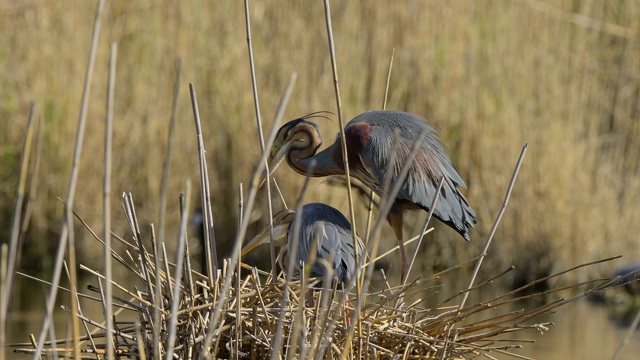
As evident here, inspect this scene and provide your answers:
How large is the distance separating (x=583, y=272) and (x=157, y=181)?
2.88 m

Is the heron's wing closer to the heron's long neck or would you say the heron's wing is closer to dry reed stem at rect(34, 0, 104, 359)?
the heron's long neck

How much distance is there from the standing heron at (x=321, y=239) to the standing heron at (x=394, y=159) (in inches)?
9.2

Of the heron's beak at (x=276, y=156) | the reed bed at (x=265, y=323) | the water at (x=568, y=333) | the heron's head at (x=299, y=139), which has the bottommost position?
the water at (x=568, y=333)

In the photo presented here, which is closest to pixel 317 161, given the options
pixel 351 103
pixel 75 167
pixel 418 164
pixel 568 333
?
pixel 418 164

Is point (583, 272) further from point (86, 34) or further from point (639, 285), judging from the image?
point (86, 34)

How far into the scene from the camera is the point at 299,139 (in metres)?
4.52

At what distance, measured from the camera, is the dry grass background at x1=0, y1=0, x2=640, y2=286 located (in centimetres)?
711

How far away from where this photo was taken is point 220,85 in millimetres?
7633

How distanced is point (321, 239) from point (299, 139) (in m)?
0.80

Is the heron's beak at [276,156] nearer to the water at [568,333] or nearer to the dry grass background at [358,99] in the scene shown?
the water at [568,333]

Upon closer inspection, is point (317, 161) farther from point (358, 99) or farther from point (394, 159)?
point (358, 99)

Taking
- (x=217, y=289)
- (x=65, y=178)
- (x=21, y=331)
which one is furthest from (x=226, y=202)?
(x=217, y=289)

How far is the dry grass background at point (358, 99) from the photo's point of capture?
711 centimetres

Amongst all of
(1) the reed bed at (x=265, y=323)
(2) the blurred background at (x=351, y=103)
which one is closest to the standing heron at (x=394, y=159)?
(1) the reed bed at (x=265, y=323)
